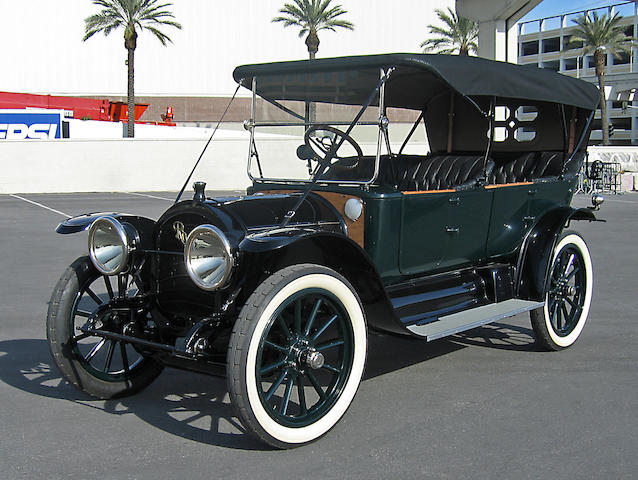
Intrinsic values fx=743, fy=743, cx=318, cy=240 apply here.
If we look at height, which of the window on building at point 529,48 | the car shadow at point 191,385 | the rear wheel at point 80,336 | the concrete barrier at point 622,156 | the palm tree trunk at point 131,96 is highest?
the window on building at point 529,48

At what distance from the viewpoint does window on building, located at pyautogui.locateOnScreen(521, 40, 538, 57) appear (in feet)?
255

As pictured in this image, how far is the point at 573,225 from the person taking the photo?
13.7m

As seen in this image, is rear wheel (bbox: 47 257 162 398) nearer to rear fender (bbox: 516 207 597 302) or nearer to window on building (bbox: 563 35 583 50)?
rear fender (bbox: 516 207 597 302)

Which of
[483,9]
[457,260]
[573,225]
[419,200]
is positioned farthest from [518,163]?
[483,9]

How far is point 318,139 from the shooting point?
4668mm

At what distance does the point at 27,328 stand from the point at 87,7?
4380 centimetres

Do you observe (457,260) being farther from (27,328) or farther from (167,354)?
(27,328)

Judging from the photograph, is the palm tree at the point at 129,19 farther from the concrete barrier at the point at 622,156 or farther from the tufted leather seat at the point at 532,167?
the tufted leather seat at the point at 532,167

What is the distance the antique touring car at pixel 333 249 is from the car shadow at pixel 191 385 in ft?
0.60

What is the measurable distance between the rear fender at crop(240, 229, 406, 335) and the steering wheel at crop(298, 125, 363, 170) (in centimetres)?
83

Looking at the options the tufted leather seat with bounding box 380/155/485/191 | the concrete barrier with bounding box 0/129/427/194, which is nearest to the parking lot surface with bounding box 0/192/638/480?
the tufted leather seat with bounding box 380/155/485/191

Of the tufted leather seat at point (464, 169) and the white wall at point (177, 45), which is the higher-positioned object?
the white wall at point (177, 45)

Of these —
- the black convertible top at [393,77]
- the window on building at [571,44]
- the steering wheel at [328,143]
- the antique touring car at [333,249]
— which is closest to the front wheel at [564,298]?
the antique touring car at [333,249]

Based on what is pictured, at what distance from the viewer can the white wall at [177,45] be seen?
145 feet
